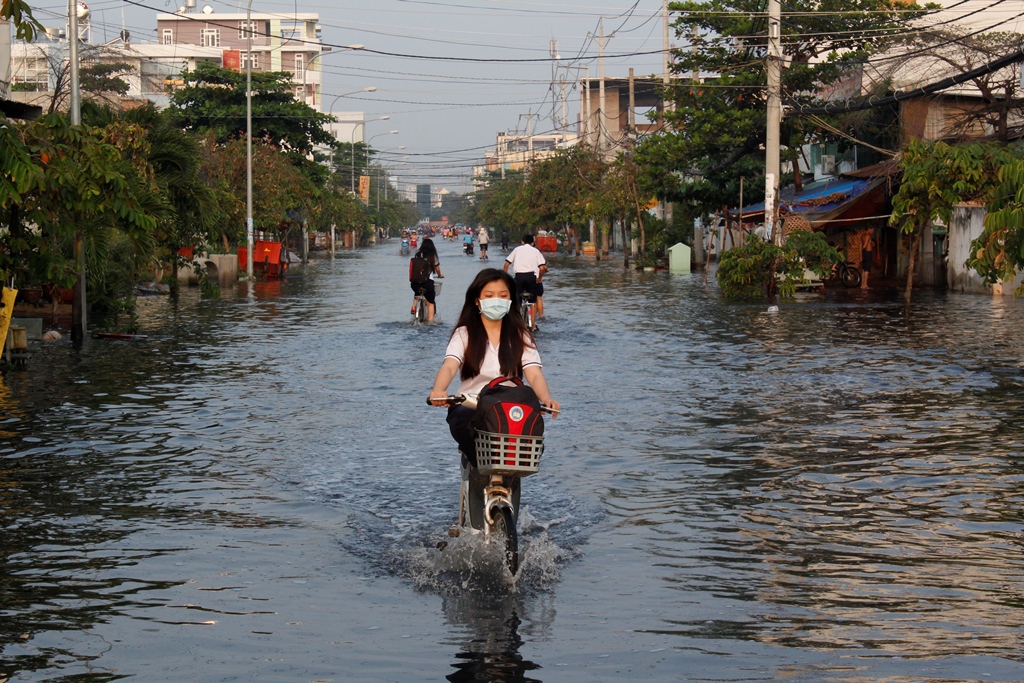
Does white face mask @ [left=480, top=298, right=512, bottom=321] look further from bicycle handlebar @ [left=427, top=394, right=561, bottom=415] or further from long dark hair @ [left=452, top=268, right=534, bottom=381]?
bicycle handlebar @ [left=427, top=394, right=561, bottom=415]

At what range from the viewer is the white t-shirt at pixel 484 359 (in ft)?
23.4

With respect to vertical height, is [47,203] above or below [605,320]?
above

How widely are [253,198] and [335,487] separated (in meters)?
40.8

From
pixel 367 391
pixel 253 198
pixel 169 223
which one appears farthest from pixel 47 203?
pixel 253 198

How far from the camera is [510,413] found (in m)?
6.52

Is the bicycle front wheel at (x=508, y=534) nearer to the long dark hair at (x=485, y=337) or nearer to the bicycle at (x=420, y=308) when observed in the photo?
the long dark hair at (x=485, y=337)

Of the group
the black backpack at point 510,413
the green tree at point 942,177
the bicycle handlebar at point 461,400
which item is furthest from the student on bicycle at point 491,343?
the green tree at point 942,177

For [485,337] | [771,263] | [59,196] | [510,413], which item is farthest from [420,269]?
[510,413]

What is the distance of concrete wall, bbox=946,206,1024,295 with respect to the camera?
31.5 m

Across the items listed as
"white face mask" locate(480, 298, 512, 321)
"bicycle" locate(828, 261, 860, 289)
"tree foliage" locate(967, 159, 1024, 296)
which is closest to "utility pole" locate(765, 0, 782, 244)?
"bicycle" locate(828, 261, 860, 289)

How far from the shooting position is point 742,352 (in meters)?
19.3

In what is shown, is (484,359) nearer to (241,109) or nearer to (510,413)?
(510,413)

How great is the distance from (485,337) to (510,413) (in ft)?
2.59

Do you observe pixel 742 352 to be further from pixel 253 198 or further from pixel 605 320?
pixel 253 198
